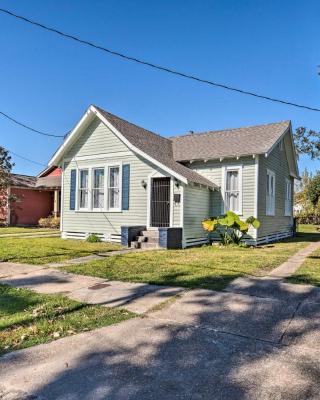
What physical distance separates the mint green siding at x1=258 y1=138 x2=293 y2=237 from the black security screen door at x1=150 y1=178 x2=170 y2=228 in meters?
3.83

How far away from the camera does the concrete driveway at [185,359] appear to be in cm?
265

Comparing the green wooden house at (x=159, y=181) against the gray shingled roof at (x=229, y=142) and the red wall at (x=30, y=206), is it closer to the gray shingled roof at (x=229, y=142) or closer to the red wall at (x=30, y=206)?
the gray shingled roof at (x=229, y=142)

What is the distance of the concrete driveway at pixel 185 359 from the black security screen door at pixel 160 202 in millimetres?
8576

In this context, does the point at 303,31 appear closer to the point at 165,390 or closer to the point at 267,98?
the point at 267,98

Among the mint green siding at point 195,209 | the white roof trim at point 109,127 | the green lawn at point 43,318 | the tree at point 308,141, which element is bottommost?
the green lawn at point 43,318

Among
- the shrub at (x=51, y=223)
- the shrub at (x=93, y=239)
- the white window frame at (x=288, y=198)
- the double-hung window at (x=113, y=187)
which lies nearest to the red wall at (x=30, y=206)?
the shrub at (x=51, y=223)

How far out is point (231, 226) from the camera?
12.8 metres

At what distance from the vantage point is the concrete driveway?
265 cm

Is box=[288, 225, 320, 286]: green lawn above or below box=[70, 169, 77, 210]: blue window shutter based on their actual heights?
below

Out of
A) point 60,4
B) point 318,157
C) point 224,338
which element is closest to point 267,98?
point 60,4

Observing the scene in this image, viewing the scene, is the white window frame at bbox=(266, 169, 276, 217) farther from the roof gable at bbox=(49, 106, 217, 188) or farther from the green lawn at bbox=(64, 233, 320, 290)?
the green lawn at bbox=(64, 233, 320, 290)

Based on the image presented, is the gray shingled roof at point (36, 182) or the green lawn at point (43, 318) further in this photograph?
the gray shingled roof at point (36, 182)

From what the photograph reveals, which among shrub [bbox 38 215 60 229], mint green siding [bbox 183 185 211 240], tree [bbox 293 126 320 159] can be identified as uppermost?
tree [bbox 293 126 320 159]

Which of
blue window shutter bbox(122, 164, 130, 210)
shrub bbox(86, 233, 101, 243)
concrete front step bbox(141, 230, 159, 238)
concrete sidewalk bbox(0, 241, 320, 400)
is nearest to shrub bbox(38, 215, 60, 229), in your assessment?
shrub bbox(86, 233, 101, 243)
